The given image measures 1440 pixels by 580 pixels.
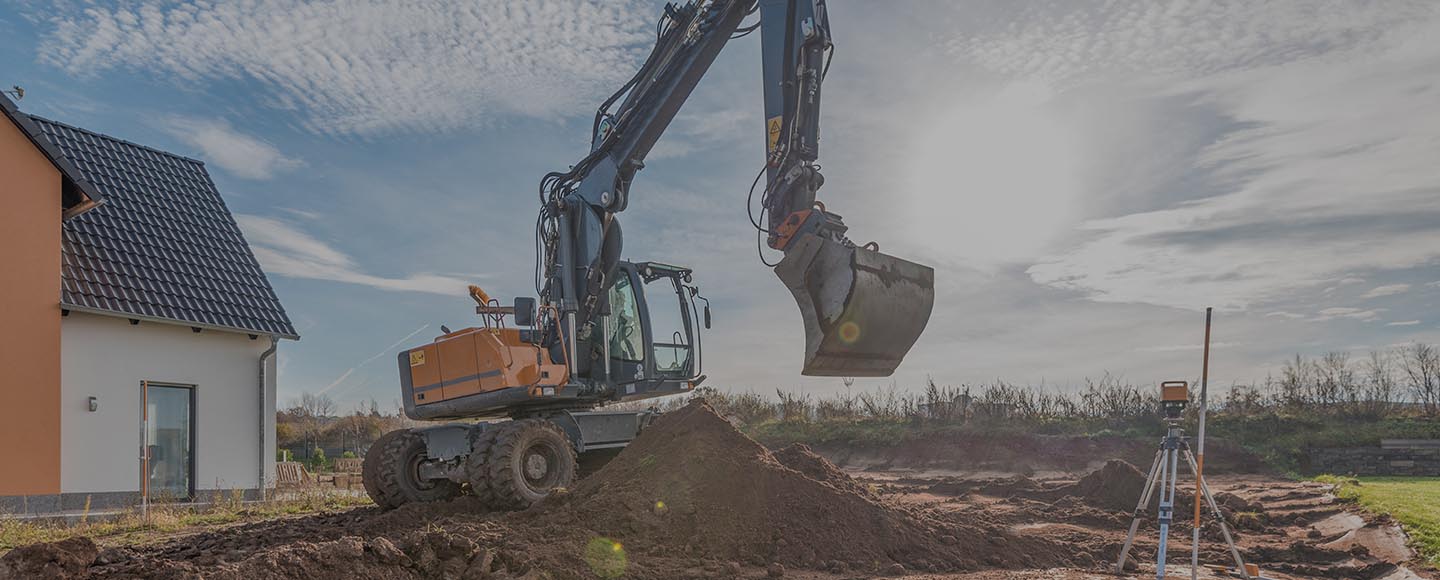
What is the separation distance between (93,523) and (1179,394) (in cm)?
1228

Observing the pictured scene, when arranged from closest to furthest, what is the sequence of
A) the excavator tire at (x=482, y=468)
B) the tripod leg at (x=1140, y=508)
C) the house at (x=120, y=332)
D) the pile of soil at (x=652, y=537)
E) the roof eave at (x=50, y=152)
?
the pile of soil at (x=652, y=537) < the tripod leg at (x=1140, y=508) < the excavator tire at (x=482, y=468) < the house at (x=120, y=332) < the roof eave at (x=50, y=152)

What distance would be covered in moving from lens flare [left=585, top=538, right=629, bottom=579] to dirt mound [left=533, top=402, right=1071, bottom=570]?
0.45ft

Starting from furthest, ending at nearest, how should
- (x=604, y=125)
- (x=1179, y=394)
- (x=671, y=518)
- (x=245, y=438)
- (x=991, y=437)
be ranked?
(x=991, y=437), (x=245, y=438), (x=604, y=125), (x=671, y=518), (x=1179, y=394)

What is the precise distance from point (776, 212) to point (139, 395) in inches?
383

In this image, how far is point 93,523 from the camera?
12.2 metres

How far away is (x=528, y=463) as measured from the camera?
10.2 meters

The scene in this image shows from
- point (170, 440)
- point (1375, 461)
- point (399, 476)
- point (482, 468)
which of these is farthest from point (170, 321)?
point (1375, 461)

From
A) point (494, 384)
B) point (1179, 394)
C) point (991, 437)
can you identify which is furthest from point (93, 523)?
point (991, 437)

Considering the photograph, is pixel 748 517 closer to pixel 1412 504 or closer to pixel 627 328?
pixel 627 328

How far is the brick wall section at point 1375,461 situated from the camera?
19078 mm

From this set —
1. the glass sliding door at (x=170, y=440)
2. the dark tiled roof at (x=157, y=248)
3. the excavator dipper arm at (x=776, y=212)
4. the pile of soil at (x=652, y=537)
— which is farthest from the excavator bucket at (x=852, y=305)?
the glass sliding door at (x=170, y=440)

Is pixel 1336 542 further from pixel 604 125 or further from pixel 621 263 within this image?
pixel 604 125

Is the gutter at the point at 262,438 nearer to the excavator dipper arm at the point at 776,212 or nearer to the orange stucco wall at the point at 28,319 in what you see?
the orange stucco wall at the point at 28,319

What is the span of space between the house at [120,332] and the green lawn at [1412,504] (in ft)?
47.8
